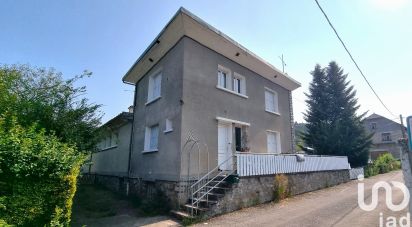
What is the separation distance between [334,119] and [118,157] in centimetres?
1907

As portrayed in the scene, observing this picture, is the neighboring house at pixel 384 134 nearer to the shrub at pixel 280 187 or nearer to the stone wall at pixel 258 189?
the stone wall at pixel 258 189

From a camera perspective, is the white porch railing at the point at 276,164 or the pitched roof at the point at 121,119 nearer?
the white porch railing at the point at 276,164

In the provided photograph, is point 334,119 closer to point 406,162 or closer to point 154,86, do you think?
point 154,86

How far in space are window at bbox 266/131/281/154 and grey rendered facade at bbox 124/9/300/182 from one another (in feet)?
0.67

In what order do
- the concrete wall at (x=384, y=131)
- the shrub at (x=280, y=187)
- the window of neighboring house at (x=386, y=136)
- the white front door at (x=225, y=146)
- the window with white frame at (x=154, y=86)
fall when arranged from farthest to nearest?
Answer: the window of neighboring house at (x=386, y=136)
the concrete wall at (x=384, y=131)
the window with white frame at (x=154, y=86)
the white front door at (x=225, y=146)
the shrub at (x=280, y=187)

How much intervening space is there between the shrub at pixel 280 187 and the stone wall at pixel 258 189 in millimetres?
178

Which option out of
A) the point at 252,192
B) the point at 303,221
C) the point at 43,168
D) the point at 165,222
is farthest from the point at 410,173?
the point at 43,168

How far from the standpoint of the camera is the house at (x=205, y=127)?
9672 mm

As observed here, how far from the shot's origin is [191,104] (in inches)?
414

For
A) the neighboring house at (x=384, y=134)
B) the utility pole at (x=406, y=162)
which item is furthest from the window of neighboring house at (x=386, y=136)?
the utility pole at (x=406, y=162)

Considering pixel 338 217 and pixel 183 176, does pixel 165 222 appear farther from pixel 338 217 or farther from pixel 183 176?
pixel 338 217

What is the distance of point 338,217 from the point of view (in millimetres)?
7961

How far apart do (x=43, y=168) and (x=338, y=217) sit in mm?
8264

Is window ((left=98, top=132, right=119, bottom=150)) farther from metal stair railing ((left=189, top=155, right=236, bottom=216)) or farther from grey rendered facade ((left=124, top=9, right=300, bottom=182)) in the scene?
metal stair railing ((left=189, top=155, right=236, bottom=216))
